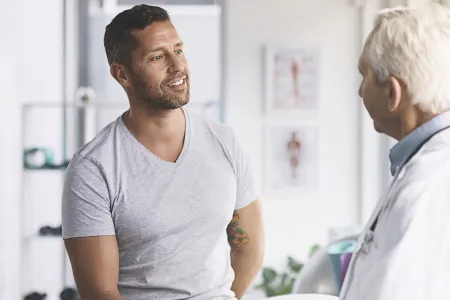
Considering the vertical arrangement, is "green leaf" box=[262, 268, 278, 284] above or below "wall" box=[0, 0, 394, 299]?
below

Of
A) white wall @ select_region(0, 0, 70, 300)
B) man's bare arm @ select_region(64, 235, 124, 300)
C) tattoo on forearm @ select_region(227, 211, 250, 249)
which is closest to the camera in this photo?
man's bare arm @ select_region(64, 235, 124, 300)

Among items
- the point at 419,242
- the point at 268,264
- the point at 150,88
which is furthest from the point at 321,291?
the point at 419,242

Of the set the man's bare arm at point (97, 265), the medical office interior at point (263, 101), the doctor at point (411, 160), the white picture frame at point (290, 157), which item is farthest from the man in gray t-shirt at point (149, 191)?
the white picture frame at point (290, 157)

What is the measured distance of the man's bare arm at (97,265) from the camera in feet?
5.14

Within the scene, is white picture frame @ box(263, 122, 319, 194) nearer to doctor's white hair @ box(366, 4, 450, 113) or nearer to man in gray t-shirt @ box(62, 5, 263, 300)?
man in gray t-shirt @ box(62, 5, 263, 300)

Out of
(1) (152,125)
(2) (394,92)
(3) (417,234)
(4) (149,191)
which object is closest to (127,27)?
(1) (152,125)

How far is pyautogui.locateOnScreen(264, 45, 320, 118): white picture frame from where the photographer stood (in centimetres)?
427

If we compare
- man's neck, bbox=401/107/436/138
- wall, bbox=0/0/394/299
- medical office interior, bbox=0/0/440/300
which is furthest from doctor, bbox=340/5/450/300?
wall, bbox=0/0/394/299

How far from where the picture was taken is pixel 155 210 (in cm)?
161

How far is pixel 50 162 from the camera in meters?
4.08

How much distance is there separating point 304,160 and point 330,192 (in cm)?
24

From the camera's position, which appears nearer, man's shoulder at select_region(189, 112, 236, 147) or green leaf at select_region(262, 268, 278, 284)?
man's shoulder at select_region(189, 112, 236, 147)

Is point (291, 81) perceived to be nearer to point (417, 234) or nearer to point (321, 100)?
point (321, 100)

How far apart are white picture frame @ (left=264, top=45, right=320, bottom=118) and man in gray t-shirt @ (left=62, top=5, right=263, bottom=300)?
2.60 metres
